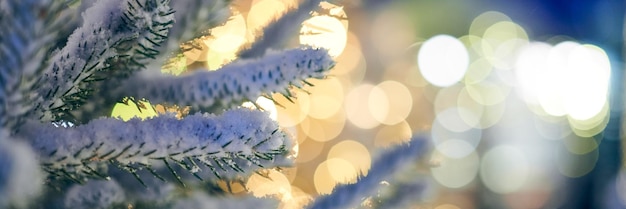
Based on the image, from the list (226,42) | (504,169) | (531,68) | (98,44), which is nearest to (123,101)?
(98,44)

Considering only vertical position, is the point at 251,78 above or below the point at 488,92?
above

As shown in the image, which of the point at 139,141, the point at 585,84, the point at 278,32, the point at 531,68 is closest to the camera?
the point at 139,141

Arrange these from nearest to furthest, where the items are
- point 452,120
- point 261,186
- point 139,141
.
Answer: point 139,141 → point 261,186 → point 452,120

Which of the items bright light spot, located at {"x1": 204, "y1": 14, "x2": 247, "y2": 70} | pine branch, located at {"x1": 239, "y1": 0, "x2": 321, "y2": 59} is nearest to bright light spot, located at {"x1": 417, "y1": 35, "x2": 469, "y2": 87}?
bright light spot, located at {"x1": 204, "y1": 14, "x2": 247, "y2": 70}

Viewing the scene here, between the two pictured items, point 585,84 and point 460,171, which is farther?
point 460,171

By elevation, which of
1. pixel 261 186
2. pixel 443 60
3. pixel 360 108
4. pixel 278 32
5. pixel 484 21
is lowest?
pixel 360 108

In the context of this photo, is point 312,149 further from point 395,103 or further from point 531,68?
point 531,68

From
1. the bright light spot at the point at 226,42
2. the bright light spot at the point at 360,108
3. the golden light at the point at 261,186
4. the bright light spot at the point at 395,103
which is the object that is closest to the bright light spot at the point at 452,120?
the bright light spot at the point at 395,103

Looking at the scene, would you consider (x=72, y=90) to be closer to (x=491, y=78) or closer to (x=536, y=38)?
(x=536, y=38)
